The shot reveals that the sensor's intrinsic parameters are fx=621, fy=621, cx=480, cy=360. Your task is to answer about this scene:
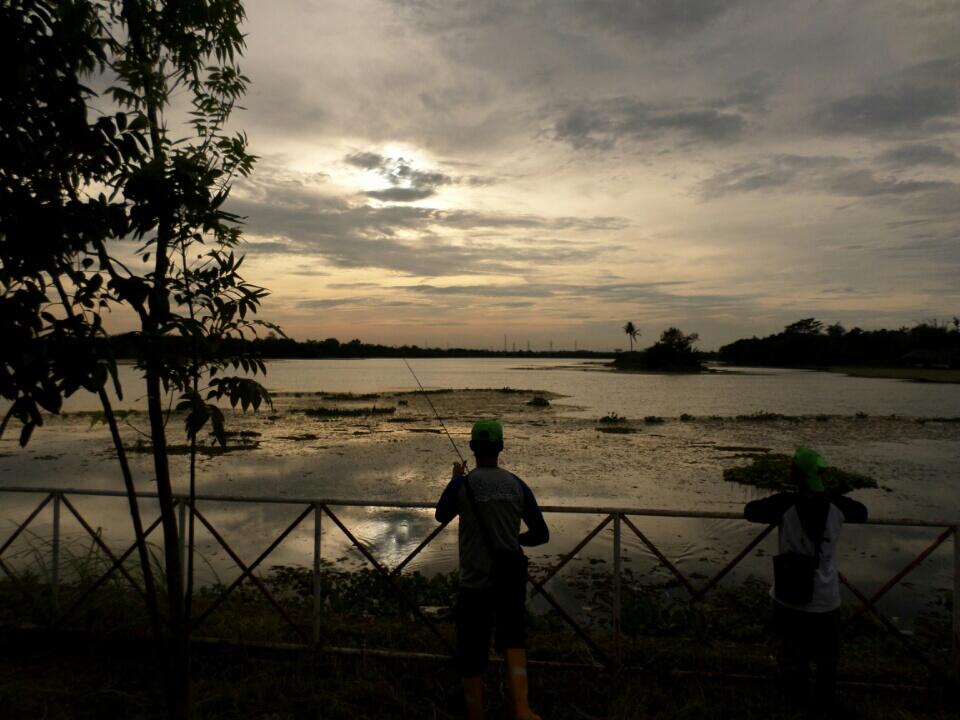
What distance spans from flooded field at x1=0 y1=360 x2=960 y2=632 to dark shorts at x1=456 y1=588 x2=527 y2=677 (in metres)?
1.38

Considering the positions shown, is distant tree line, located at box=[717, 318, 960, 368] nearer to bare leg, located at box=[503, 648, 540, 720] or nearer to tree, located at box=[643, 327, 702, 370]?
tree, located at box=[643, 327, 702, 370]

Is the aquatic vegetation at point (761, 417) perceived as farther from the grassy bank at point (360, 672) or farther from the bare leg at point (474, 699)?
the bare leg at point (474, 699)

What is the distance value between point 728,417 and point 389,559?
3023cm

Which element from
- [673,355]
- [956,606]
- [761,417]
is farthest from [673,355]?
[956,606]

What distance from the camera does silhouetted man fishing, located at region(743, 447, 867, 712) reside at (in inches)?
170

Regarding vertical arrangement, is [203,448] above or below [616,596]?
below

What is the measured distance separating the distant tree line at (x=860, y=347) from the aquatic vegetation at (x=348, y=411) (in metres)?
108

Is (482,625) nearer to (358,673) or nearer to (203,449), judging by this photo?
(358,673)

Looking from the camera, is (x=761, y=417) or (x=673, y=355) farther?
(x=673, y=355)

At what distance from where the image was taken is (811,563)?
430 cm

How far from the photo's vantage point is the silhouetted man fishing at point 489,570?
410 cm

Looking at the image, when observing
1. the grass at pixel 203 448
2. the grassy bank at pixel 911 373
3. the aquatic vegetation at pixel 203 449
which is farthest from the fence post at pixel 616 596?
the grassy bank at pixel 911 373

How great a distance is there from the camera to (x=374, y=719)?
14.8 feet

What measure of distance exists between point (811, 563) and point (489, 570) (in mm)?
2243
